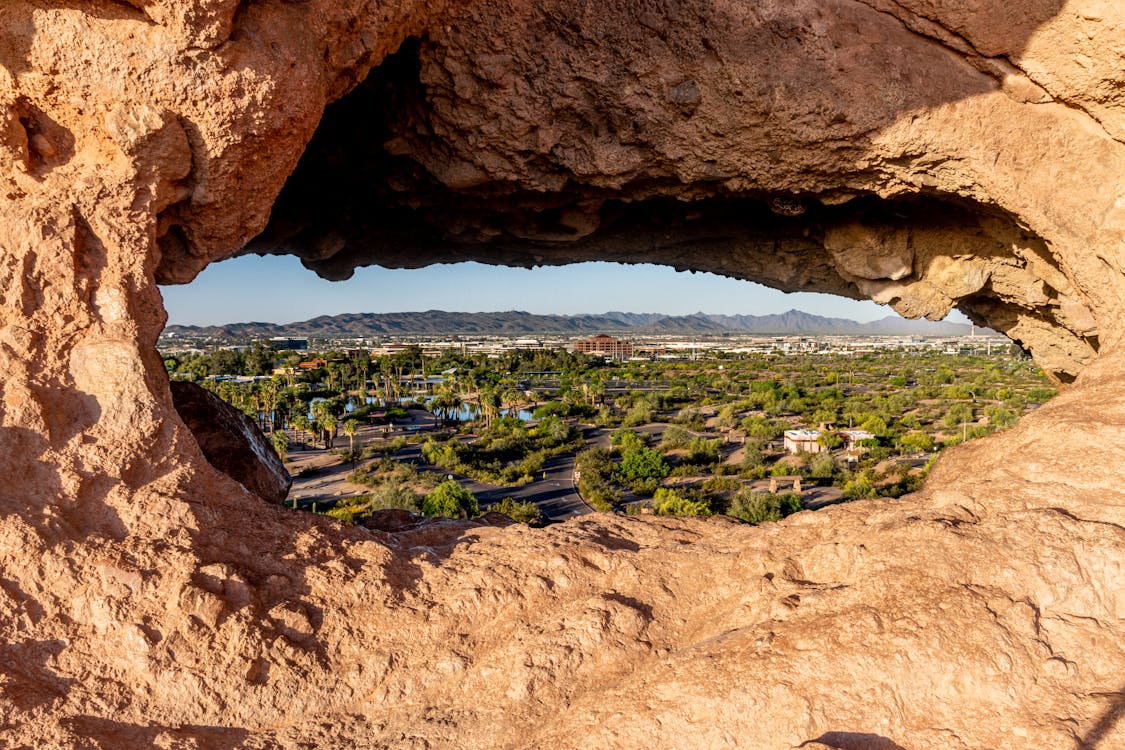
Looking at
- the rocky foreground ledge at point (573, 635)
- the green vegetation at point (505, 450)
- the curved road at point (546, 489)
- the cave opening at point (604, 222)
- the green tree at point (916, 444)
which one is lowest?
the curved road at point (546, 489)

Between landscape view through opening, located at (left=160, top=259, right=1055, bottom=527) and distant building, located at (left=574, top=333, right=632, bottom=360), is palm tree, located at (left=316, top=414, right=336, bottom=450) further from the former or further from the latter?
distant building, located at (left=574, top=333, right=632, bottom=360)

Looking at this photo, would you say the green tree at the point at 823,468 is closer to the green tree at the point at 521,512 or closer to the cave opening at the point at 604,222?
the green tree at the point at 521,512

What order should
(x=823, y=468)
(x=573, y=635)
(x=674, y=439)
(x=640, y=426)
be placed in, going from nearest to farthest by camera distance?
(x=573, y=635) → (x=823, y=468) → (x=674, y=439) → (x=640, y=426)

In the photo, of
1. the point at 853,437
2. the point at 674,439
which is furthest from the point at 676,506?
the point at 853,437

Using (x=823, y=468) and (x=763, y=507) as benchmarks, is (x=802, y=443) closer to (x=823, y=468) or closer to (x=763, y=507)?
(x=823, y=468)

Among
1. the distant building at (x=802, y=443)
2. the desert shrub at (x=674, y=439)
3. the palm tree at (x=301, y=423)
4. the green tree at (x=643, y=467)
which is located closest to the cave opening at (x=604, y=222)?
the green tree at (x=643, y=467)
